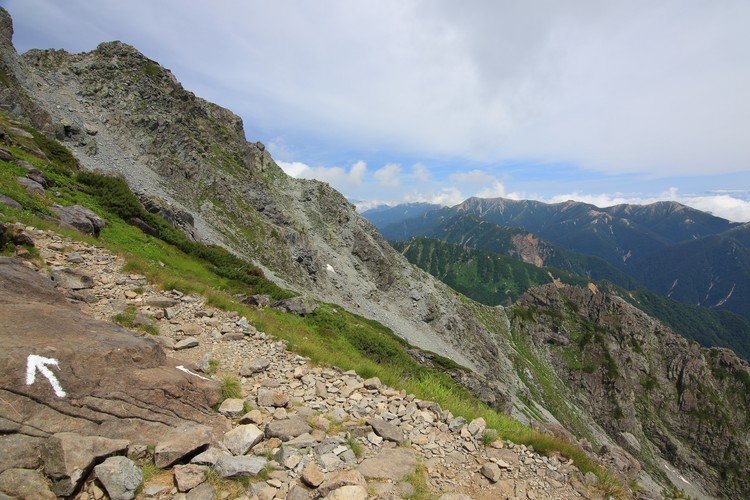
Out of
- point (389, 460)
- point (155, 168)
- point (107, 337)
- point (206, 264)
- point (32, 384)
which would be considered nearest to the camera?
point (32, 384)

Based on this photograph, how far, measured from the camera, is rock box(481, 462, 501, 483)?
7.72 meters

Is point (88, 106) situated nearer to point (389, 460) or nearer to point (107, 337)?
point (107, 337)

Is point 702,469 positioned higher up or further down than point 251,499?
further down

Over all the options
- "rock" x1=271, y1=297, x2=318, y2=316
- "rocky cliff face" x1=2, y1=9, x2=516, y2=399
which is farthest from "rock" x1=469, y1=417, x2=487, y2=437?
"rocky cliff face" x1=2, y1=9, x2=516, y2=399

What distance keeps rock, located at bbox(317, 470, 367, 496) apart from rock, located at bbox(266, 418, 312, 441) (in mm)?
1532

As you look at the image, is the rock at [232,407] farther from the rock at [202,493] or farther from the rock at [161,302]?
the rock at [161,302]

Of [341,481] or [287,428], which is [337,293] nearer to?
Result: [287,428]

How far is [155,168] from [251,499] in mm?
66079

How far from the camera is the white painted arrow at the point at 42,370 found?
654 centimetres

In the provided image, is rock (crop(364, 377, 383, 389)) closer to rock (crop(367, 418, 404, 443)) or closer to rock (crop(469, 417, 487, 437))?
rock (crop(367, 418, 404, 443))

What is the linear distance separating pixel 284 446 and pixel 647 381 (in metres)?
178

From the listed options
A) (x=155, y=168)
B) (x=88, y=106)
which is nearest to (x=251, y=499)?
(x=155, y=168)

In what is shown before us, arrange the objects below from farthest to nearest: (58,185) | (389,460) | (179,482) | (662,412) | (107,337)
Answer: (662,412) < (58,185) < (107,337) < (389,460) < (179,482)

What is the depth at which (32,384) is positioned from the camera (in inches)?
253
